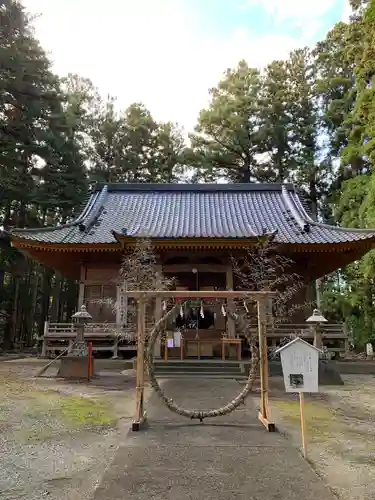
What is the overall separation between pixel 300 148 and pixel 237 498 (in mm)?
27397

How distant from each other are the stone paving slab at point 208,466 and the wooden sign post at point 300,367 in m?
0.65

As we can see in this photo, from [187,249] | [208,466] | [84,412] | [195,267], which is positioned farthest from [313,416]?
[195,267]

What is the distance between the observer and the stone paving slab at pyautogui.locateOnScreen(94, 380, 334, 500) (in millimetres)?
3174

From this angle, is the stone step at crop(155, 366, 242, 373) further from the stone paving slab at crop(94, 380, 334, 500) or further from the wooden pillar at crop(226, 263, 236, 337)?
the stone paving slab at crop(94, 380, 334, 500)

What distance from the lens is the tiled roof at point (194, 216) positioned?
42.7 ft

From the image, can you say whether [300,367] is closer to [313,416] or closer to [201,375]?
[313,416]

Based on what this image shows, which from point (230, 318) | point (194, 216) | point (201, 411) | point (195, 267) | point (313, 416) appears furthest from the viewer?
point (194, 216)

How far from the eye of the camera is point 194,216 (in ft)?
51.7

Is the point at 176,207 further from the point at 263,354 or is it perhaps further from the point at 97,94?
the point at 97,94

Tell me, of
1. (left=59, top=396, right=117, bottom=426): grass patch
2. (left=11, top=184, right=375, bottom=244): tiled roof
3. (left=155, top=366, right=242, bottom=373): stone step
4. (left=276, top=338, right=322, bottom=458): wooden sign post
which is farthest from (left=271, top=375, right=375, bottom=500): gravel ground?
(left=11, top=184, right=375, bottom=244): tiled roof

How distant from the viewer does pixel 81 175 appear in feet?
77.3

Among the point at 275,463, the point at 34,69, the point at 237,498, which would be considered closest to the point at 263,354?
the point at 275,463

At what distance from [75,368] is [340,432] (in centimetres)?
658

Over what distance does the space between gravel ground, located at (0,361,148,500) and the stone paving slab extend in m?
0.30
